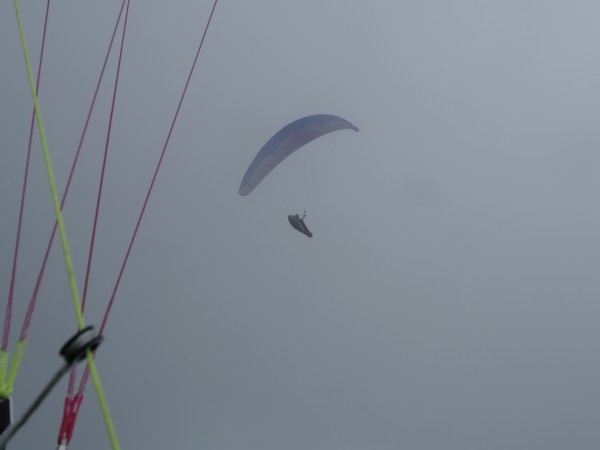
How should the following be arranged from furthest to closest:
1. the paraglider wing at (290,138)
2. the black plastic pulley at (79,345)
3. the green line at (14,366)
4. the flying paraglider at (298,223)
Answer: the flying paraglider at (298,223), the paraglider wing at (290,138), the green line at (14,366), the black plastic pulley at (79,345)

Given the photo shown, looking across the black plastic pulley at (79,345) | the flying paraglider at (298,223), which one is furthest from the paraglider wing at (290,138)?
the black plastic pulley at (79,345)

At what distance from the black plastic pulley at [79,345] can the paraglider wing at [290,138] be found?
329 cm

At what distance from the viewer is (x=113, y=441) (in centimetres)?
124

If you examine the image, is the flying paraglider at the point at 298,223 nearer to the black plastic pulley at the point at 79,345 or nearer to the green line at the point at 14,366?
the green line at the point at 14,366

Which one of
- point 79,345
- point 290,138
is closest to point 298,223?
point 290,138

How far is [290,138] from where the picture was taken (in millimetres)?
4477

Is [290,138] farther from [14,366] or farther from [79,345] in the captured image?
[79,345]

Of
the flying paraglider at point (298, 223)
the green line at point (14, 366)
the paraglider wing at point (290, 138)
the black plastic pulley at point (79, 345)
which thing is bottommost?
the black plastic pulley at point (79, 345)

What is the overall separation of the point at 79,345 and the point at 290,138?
3.46m

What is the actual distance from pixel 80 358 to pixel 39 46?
4728 mm

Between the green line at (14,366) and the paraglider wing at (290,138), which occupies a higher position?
the paraglider wing at (290,138)

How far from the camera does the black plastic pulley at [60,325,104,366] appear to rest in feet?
3.65

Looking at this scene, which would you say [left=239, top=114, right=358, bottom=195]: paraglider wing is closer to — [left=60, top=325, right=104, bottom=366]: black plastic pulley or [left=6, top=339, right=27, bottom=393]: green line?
[left=6, top=339, right=27, bottom=393]: green line

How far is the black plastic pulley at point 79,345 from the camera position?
1113 millimetres
